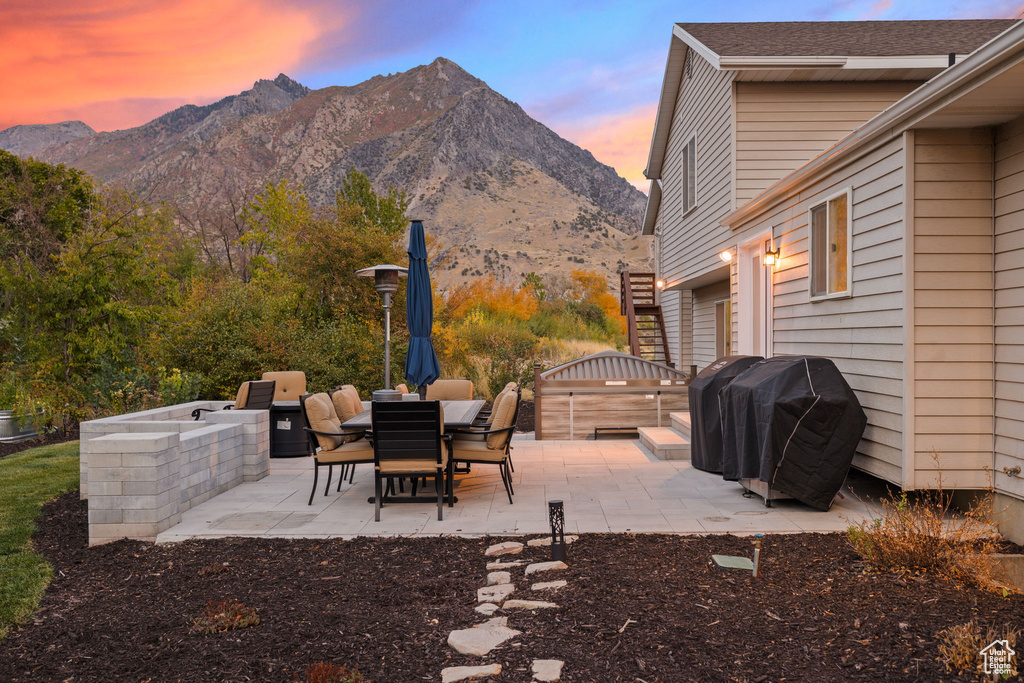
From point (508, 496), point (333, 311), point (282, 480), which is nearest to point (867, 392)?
point (508, 496)

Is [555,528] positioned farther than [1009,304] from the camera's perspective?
No

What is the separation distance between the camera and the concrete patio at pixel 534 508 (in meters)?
4.69

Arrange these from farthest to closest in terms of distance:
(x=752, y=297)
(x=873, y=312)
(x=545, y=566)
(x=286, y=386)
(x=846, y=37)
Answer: (x=846, y=37)
(x=752, y=297)
(x=286, y=386)
(x=873, y=312)
(x=545, y=566)

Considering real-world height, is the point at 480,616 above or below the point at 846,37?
below

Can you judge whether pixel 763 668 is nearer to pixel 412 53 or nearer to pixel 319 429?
pixel 319 429

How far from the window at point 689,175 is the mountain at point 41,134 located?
92022 mm

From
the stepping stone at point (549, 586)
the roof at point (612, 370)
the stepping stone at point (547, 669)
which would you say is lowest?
the stepping stone at point (549, 586)

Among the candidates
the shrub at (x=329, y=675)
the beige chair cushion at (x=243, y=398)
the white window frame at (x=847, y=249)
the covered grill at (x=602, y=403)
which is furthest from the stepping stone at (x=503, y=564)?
the covered grill at (x=602, y=403)

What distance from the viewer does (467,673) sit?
8.52 feet

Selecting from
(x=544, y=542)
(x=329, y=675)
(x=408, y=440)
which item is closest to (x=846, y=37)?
(x=408, y=440)

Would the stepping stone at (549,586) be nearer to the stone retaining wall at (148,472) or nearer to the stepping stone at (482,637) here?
the stepping stone at (482,637)

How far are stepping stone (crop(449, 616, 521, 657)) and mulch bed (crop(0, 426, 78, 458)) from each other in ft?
25.3

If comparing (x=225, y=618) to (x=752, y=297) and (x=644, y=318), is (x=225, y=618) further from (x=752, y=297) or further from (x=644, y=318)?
(x=644, y=318)

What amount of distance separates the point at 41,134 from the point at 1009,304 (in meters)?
107
